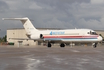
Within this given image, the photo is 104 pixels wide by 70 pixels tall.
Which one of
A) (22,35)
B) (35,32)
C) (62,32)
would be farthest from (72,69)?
(22,35)

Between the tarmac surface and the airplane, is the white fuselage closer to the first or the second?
the airplane

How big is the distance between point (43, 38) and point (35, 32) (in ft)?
11.7

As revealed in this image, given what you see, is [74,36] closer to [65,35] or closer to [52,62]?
[65,35]

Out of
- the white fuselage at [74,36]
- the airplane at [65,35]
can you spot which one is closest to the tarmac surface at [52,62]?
the white fuselage at [74,36]

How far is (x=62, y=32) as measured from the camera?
134 ft

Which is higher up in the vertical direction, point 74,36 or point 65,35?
point 65,35

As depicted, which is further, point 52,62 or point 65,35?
point 65,35

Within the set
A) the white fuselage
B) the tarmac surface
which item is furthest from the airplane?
the tarmac surface

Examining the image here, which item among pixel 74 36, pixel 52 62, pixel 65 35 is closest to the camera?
pixel 52 62

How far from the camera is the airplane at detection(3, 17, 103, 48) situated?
37572mm

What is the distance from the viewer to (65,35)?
40.0 meters

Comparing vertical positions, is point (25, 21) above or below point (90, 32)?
above

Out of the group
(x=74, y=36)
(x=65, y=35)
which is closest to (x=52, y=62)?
(x=74, y=36)

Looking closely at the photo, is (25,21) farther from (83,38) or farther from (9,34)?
(9,34)
